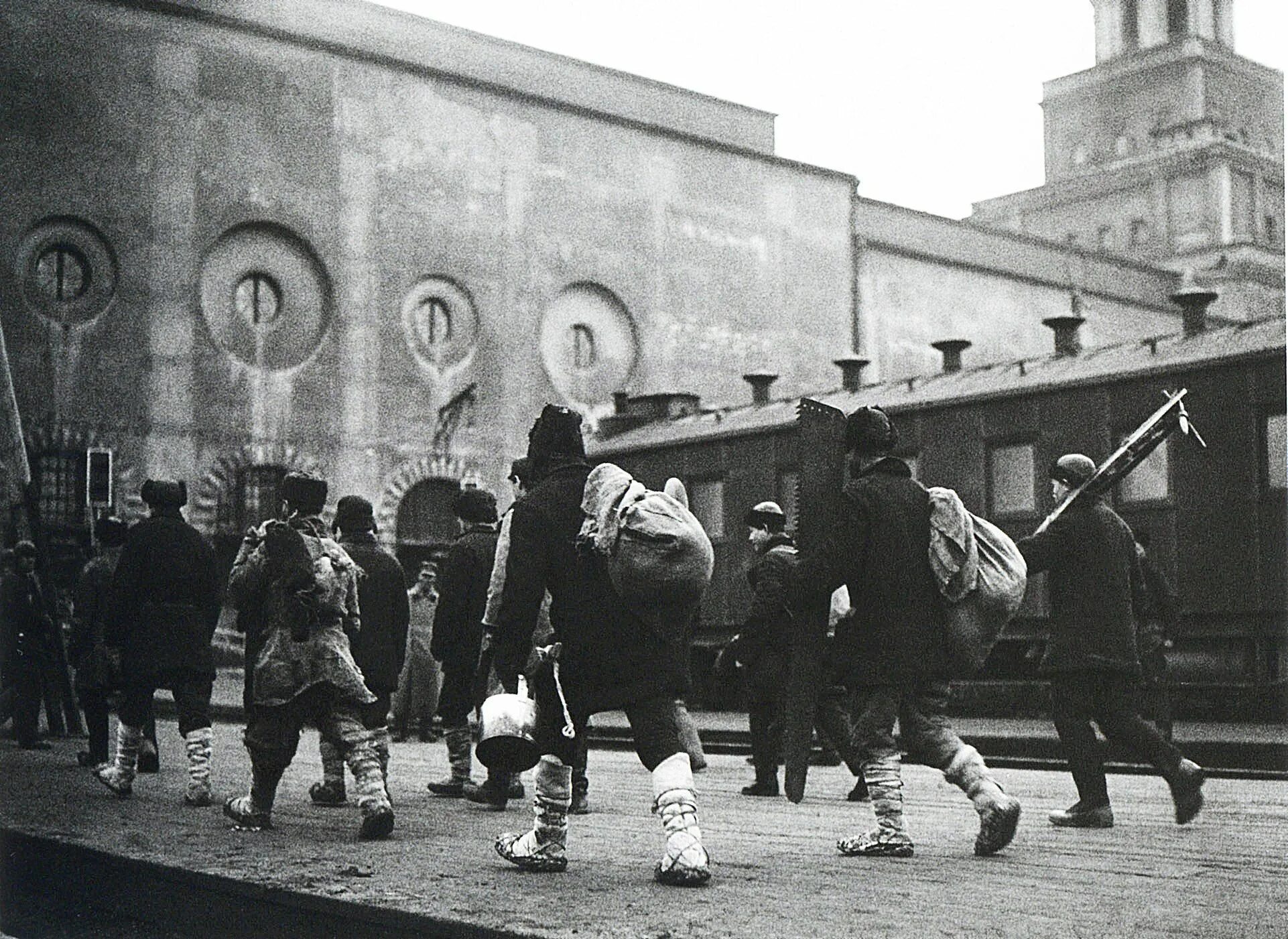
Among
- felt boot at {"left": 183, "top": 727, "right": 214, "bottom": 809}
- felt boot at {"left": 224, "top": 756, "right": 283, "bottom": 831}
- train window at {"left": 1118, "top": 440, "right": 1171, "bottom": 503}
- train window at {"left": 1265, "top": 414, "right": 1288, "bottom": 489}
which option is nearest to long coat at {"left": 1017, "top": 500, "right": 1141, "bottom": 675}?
felt boot at {"left": 224, "top": 756, "right": 283, "bottom": 831}

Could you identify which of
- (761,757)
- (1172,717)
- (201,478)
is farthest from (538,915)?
(201,478)

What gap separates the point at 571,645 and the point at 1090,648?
3.04 metres

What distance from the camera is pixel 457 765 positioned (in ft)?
35.1

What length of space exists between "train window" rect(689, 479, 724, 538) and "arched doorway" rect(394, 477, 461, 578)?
7.10 metres

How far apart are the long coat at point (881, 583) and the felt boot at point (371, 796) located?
2.23 metres

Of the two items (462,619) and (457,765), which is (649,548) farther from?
(457,765)

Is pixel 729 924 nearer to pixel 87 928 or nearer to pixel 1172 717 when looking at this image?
pixel 87 928

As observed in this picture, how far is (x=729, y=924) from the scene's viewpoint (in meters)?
5.47

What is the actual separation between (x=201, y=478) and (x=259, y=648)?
65.8 ft

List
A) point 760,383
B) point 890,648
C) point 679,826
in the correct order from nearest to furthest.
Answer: point 679,826 < point 890,648 < point 760,383

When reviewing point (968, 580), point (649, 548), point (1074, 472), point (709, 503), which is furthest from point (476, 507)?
point (709, 503)

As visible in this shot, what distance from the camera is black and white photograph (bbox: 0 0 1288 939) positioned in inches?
263

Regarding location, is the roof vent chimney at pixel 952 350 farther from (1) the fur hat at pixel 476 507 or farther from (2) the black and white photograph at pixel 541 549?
(1) the fur hat at pixel 476 507

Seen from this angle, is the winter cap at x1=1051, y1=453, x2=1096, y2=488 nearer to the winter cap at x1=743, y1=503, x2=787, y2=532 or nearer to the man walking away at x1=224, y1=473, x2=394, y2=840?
the winter cap at x1=743, y1=503, x2=787, y2=532
